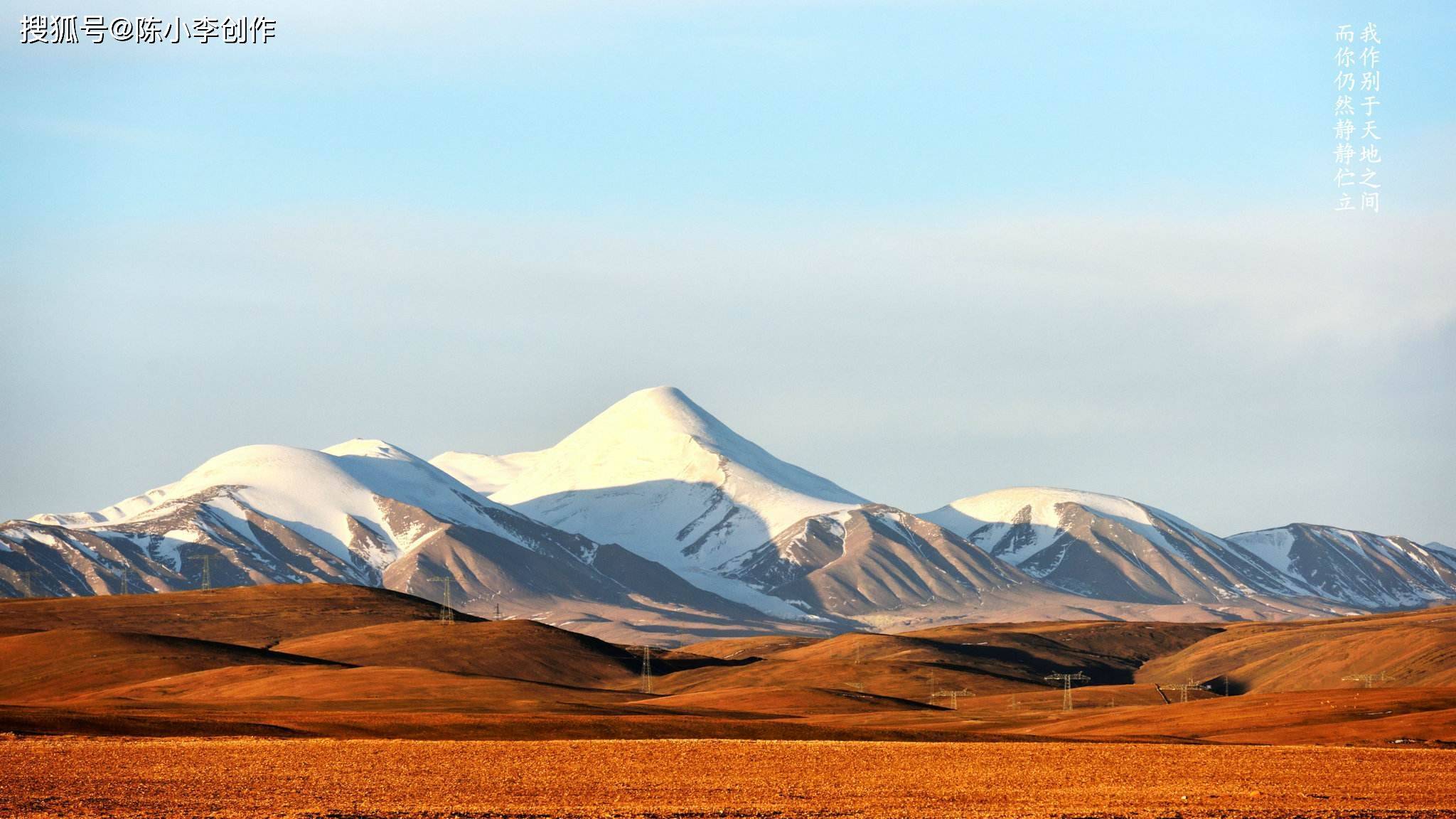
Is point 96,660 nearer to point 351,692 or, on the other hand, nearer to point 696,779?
point 351,692

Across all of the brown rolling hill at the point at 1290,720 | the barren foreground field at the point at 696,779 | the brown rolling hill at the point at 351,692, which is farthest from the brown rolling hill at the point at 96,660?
the barren foreground field at the point at 696,779

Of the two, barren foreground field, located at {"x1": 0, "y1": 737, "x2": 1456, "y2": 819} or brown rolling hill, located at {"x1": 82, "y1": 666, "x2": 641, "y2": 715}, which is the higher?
barren foreground field, located at {"x1": 0, "y1": 737, "x2": 1456, "y2": 819}

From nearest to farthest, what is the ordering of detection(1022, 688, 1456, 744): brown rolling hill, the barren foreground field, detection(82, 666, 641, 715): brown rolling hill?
the barren foreground field → detection(1022, 688, 1456, 744): brown rolling hill → detection(82, 666, 641, 715): brown rolling hill

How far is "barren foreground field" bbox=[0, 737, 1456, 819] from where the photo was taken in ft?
171

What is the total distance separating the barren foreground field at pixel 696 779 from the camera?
171ft

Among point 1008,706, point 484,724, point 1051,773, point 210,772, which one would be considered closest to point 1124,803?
point 1051,773

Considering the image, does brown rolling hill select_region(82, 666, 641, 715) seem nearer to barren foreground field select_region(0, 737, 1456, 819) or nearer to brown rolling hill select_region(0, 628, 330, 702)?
brown rolling hill select_region(0, 628, 330, 702)

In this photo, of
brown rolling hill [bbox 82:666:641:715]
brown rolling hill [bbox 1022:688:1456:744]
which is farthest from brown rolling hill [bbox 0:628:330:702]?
brown rolling hill [bbox 1022:688:1456:744]

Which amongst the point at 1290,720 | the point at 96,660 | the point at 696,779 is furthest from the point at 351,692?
the point at 696,779

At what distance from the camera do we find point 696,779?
61.5 metres

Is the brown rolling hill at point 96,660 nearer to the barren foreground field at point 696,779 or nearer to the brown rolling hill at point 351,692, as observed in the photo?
the brown rolling hill at point 351,692

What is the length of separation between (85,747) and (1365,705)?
9168cm

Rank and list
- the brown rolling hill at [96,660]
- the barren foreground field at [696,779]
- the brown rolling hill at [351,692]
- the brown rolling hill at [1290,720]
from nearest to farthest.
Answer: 1. the barren foreground field at [696,779]
2. the brown rolling hill at [1290,720]
3. the brown rolling hill at [351,692]
4. the brown rolling hill at [96,660]

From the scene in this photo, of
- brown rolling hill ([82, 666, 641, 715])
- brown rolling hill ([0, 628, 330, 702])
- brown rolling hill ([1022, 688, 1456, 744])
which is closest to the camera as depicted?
brown rolling hill ([1022, 688, 1456, 744])
